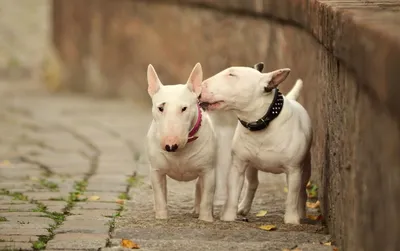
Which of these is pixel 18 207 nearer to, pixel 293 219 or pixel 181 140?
pixel 181 140

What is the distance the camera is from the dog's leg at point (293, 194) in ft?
21.0

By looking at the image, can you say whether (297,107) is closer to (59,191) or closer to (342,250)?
→ (342,250)

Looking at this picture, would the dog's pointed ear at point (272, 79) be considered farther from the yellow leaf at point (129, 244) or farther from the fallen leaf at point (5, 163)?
the fallen leaf at point (5, 163)

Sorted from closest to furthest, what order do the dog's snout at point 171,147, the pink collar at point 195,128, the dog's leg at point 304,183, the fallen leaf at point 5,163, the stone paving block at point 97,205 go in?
the dog's snout at point 171,147 → the pink collar at point 195,128 → the dog's leg at point 304,183 → the stone paving block at point 97,205 → the fallen leaf at point 5,163

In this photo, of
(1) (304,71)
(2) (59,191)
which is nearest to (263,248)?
(2) (59,191)

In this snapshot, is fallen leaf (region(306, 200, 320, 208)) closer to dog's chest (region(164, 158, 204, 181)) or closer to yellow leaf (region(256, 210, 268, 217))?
yellow leaf (region(256, 210, 268, 217))

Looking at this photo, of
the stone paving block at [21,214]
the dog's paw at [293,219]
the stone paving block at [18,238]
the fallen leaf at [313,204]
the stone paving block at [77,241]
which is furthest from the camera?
the fallen leaf at [313,204]

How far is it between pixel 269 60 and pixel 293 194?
13.0ft

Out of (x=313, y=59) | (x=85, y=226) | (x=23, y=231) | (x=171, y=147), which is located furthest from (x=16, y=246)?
(x=313, y=59)

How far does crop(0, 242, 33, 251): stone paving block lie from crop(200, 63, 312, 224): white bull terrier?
126cm

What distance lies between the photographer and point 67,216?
6.62m

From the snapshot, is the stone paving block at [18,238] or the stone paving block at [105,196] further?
the stone paving block at [105,196]

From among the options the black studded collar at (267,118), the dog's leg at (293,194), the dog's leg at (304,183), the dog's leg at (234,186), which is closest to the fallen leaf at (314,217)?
the dog's leg at (304,183)

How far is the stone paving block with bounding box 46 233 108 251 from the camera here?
218 inches
